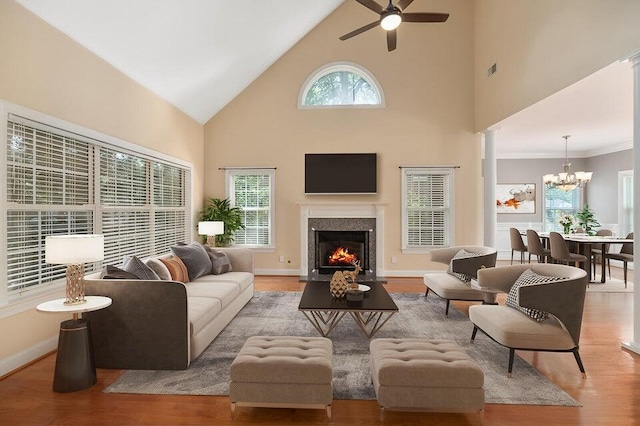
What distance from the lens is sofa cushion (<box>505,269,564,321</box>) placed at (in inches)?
123

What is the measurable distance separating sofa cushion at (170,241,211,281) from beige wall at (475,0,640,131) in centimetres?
502

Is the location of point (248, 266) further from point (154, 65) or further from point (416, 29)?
point (416, 29)

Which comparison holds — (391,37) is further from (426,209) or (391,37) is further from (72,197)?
(72,197)

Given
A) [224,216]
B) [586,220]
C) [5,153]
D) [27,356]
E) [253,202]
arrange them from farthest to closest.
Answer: [586,220] → [253,202] → [224,216] → [27,356] → [5,153]

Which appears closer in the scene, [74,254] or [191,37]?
[74,254]

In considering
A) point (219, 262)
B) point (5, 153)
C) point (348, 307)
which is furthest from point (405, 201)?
point (5, 153)

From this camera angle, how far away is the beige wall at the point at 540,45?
3820 mm

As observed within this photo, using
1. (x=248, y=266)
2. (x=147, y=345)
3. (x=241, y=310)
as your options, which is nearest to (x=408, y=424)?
(x=147, y=345)

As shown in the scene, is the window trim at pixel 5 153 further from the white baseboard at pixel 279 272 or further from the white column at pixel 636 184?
the white column at pixel 636 184

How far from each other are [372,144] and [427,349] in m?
5.23

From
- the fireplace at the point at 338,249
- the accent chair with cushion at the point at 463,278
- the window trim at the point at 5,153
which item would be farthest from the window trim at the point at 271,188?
the accent chair with cushion at the point at 463,278

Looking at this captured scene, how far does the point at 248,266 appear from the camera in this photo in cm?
557

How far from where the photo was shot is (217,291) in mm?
4176

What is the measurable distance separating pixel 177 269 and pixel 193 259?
0.40 m
